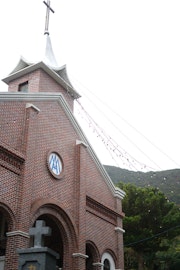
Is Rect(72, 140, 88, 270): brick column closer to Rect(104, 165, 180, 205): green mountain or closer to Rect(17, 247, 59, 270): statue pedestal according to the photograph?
Rect(17, 247, 59, 270): statue pedestal

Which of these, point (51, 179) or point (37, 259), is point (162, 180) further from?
point (37, 259)

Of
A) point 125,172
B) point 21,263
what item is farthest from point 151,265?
point 125,172

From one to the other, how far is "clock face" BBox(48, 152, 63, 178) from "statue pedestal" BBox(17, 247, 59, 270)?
22.8 feet

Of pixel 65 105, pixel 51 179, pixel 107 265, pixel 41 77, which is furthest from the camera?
pixel 41 77

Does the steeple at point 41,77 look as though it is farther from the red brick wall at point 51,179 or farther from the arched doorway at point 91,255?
the arched doorway at point 91,255

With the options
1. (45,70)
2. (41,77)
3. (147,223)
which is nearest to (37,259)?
(41,77)

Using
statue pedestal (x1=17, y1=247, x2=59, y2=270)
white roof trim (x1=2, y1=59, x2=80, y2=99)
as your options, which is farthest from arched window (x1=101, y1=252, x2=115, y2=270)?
statue pedestal (x1=17, y1=247, x2=59, y2=270)

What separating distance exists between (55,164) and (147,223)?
19027 millimetres

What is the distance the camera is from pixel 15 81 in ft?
75.8

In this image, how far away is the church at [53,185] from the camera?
1425 centimetres

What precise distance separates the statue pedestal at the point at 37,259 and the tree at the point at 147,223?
22913 mm

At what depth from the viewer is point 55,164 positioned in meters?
17.2

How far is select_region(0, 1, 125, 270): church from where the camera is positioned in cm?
1425

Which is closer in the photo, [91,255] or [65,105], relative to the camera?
[91,255]
